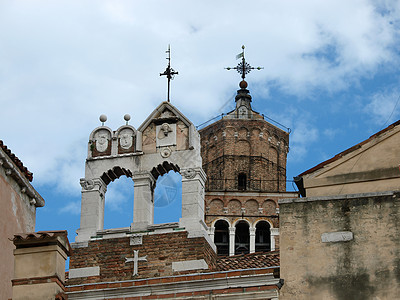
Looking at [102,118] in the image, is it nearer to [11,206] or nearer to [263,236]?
[11,206]

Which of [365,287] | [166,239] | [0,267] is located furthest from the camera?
[166,239]

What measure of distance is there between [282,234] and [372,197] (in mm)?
1994

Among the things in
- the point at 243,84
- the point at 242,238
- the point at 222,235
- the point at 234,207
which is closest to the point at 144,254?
the point at 242,238

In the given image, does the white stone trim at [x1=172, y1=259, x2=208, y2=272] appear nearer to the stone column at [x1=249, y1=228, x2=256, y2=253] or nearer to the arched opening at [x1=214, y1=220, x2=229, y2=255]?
the stone column at [x1=249, y1=228, x2=256, y2=253]

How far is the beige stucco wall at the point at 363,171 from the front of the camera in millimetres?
26359

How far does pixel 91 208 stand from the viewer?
29.4 metres

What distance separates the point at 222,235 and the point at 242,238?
118cm

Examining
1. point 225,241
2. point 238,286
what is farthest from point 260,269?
point 225,241

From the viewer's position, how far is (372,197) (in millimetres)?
25203

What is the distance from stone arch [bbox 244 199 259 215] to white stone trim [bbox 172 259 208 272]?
1711 inches

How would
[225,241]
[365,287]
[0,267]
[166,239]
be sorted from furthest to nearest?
1. [225,241]
2. [166,239]
3. [0,267]
4. [365,287]

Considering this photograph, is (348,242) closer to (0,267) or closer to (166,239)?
(166,239)

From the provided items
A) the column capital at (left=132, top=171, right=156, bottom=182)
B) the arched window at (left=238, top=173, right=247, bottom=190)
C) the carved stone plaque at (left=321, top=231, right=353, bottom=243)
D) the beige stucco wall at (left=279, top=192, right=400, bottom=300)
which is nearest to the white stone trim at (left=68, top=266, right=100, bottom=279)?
the column capital at (left=132, top=171, right=156, bottom=182)

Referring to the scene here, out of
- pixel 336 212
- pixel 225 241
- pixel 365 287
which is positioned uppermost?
pixel 225 241
